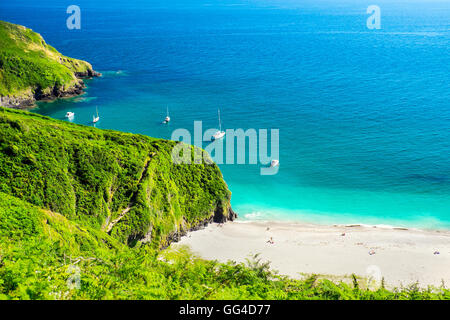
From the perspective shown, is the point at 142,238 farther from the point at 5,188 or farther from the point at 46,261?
the point at 46,261

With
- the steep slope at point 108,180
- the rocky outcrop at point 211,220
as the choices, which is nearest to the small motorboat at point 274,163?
the rocky outcrop at point 211,220

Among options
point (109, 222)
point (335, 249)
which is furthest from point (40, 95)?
point (335, 249)

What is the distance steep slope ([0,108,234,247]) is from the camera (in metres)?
35.9

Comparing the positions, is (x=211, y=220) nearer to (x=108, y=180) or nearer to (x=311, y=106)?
(x=108, y=180)

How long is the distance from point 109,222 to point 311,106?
64725 millimetres

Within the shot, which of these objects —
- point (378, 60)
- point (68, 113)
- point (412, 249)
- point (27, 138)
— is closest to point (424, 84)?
point (378, 60)

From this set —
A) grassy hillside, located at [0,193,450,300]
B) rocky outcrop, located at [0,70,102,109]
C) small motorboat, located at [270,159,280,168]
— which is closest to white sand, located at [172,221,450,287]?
grassy hillside, located at [0,193,450,300]

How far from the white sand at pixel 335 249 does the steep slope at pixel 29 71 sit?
65482 mm

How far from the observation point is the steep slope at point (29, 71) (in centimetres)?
9100

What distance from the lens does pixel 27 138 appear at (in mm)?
38531

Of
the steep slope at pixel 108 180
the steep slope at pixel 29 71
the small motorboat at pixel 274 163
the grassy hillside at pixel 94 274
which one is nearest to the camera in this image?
the grassy hillside at pixel 94 274

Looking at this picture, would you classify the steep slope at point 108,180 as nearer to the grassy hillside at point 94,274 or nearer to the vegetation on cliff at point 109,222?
the vegetation on cliff at point 109,222

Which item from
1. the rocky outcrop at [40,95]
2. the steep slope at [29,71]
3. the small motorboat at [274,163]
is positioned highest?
the steep slope at [29,71]

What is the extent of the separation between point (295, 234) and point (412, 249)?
13.1m
